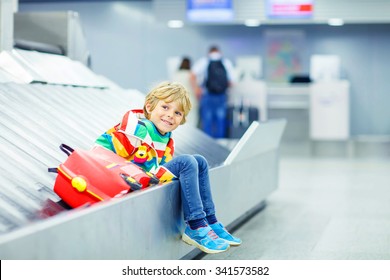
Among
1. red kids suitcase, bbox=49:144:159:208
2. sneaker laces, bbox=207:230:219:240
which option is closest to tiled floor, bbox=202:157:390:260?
sneaker laces, bbox=207:230:219:240

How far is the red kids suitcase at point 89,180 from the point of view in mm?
3586

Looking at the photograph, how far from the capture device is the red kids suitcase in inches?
141

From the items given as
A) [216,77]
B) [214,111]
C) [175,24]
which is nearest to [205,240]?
[216,77]

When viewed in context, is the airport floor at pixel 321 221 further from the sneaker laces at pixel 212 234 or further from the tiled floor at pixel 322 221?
the sneaker laces at pixel 212 234

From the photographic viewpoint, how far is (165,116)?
416 cm

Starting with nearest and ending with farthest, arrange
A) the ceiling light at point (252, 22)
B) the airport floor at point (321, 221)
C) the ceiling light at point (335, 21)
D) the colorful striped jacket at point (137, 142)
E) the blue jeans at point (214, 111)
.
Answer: the colorful striped jacket at point (137, 142), the airport floor at point (321, 221), the blue jeans at point (214, 111), the ceiling light at point (335, 21), the ceiling light at point (252, 22)

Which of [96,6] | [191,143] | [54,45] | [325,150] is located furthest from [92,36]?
[191,143]

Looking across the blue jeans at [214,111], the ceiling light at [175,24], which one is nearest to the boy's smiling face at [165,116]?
the blue jeans at [214,111]

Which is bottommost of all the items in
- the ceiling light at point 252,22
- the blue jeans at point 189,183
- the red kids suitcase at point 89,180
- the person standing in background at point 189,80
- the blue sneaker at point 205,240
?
the person standing in background at point 189,80

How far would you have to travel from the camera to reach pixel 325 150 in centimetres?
1644

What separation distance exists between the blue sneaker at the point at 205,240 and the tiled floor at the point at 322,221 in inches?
28.2

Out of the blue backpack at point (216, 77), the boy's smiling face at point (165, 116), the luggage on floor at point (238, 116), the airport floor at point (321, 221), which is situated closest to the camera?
the boy's smiling face at point (165, 116)

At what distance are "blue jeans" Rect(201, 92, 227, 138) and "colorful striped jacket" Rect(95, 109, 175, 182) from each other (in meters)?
11.2

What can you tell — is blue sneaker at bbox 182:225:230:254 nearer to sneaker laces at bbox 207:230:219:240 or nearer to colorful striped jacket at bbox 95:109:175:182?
sneaker laces at bbox 207:230:219:240
